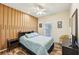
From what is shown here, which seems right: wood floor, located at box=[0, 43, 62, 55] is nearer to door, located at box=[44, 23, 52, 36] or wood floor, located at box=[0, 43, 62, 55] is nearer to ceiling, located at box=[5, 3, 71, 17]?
door, located at box=[44, 23, 52, 36]

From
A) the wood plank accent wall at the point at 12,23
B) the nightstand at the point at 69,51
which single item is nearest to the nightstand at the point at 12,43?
the wood plank accent wall at the point at 12,23

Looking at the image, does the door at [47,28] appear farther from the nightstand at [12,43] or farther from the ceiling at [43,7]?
the nightstand at [12,43]

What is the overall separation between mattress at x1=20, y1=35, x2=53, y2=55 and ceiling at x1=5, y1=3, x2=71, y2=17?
48cm

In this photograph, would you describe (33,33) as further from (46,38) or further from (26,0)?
(26,0)

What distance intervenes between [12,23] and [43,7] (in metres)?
0.64

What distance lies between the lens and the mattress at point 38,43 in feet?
5.57

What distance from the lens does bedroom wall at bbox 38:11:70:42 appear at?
71.1 inches

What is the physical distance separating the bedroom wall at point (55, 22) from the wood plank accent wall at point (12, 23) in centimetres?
16

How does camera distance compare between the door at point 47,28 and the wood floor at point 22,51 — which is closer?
the wood floor at point 22,51

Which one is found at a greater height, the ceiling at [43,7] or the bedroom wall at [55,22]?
the ceiling at [43,7]

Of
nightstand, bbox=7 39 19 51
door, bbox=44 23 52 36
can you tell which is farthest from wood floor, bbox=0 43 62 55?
door, bbox=44 23 52 36

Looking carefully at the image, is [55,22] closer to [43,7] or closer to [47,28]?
[47,28]

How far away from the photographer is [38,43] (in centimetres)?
171

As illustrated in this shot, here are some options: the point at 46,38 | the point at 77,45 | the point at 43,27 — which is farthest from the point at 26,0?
the point at 77,45
